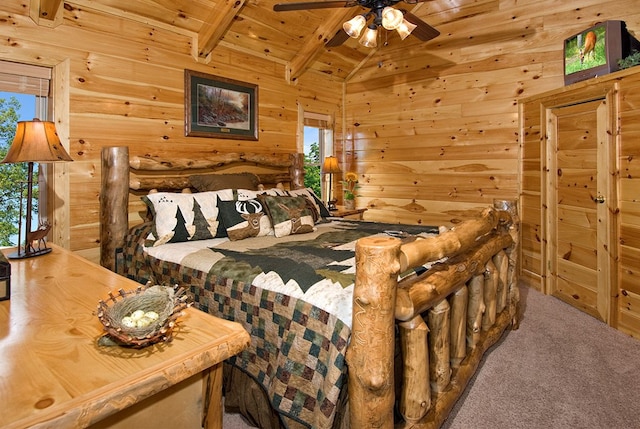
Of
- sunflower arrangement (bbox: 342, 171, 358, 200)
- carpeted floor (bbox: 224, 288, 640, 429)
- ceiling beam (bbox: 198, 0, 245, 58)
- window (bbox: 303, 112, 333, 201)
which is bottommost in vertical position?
carpeted floor (bbox: 224, 288, 640, 429)

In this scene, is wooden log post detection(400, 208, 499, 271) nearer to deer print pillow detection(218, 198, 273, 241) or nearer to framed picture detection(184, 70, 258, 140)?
deer print pillow detection(218, 198, 273, 241)

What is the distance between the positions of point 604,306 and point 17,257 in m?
3.85

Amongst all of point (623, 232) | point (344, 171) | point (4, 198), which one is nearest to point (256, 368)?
point (4, 198)

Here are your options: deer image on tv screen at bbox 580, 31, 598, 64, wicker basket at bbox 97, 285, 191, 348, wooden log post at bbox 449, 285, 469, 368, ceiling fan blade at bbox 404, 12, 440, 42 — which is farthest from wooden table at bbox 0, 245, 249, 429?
deer image on tv screen at bbox 580, 31, 598, 64

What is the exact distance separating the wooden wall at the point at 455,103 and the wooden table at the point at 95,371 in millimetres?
3865

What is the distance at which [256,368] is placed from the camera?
64.8 inches

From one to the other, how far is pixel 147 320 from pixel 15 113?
256 centimetres

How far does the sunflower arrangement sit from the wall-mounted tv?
2509 mm

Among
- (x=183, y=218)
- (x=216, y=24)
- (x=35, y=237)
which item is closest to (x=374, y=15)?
(x=216, y=24)

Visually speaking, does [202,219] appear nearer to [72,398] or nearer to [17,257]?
[17,257]

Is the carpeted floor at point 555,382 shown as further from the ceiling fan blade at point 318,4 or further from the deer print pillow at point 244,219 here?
the ceiling fan blade at point 318,4

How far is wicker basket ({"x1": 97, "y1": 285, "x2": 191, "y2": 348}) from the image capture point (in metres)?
0.90

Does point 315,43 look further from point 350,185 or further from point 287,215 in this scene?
point 287,215

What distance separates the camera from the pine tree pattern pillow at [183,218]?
248cm
